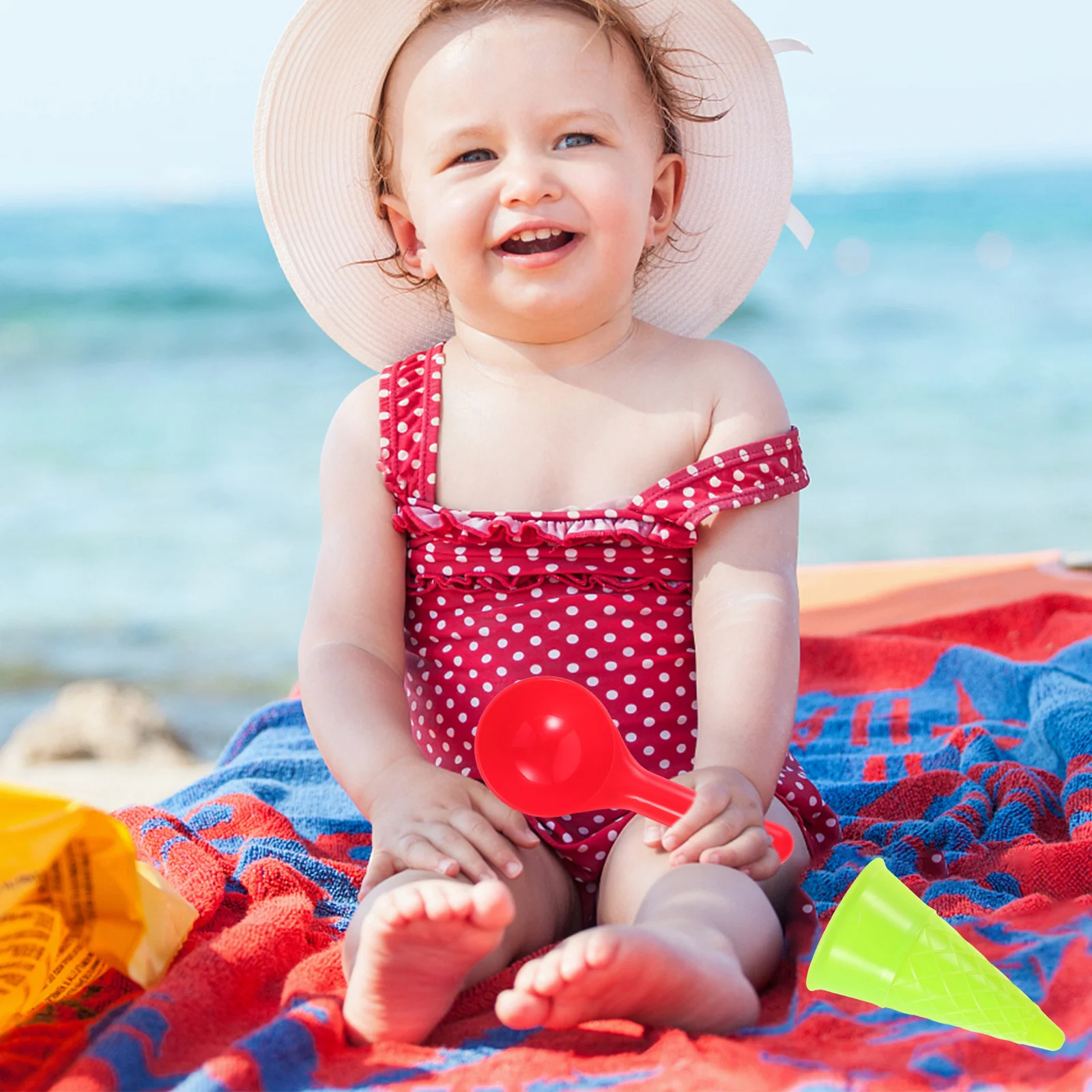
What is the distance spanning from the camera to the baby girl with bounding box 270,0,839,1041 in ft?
3.86

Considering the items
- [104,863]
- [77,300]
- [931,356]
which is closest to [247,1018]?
[104,863]

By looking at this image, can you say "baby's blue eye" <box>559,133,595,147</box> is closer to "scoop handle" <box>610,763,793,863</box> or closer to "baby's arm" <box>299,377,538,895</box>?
"baby's arm" <box>299,377,538,895</box>

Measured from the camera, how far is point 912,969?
0.92 m

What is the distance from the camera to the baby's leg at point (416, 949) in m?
0.86

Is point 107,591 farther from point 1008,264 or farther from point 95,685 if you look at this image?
point 1008,264

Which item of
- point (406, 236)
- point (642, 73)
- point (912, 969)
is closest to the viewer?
point (912, 969)

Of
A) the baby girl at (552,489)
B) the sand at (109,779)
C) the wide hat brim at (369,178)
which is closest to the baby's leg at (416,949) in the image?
the baby girl at (552,489)

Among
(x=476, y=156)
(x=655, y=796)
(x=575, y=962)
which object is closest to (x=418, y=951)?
(x=575, y=962)

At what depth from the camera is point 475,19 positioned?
1.24 metres

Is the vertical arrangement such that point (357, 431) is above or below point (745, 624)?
above

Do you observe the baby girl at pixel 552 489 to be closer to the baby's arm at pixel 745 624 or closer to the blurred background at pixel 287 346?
the baby's arm at pixel 745 624

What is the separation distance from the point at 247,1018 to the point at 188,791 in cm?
69

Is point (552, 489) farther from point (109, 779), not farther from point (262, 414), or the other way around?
point (262, 414)

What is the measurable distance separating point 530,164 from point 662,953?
69cm
